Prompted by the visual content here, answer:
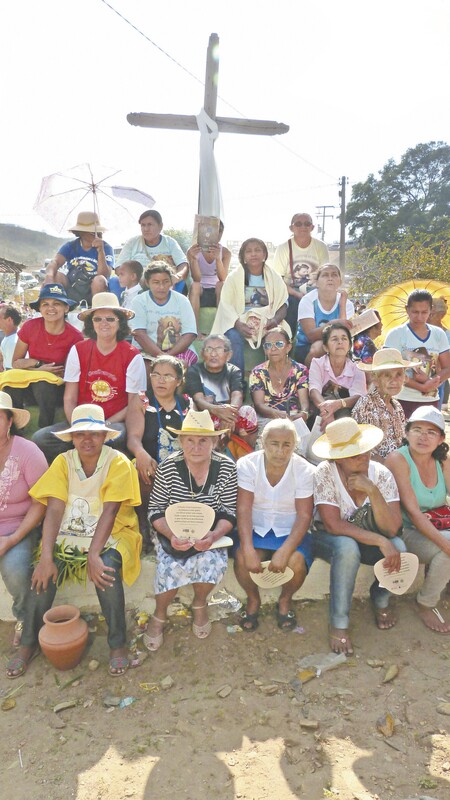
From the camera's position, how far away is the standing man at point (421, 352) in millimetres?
5199

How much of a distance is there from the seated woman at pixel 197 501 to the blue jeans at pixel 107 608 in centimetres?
24

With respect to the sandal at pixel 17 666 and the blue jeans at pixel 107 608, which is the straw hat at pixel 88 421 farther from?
the sandal at pixel 17 666

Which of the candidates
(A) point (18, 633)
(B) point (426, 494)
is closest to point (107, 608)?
(A) point (18, 633)

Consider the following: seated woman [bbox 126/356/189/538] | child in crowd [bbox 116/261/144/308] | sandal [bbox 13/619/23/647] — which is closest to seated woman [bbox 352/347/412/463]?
seated woman [bbox 126/356/189/538]

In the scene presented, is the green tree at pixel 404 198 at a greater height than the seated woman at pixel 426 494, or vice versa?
the green tree at pixel 404 198

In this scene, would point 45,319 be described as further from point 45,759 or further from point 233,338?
point 45,759

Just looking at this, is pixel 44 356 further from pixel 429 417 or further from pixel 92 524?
pixel 429 417

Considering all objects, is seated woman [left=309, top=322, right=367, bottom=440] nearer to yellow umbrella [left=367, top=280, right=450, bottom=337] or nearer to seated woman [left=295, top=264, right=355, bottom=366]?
seated woman [left=295, top=264, right=355, bottom=366]

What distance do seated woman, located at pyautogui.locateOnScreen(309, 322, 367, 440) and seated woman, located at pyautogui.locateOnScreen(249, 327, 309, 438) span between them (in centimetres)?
12

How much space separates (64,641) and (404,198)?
44932 millimetres

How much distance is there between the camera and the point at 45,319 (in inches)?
197

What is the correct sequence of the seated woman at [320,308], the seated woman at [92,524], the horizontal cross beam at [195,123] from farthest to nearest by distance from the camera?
the horizontal cross beam at [195,123] → the seated woman at [320,308] → the seated woman at [92,524]

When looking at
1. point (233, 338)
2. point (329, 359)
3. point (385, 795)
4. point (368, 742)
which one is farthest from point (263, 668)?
point (233, 338)

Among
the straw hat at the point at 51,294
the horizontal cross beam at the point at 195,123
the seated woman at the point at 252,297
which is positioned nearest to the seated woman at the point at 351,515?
the seated woman at the point at 252,297
